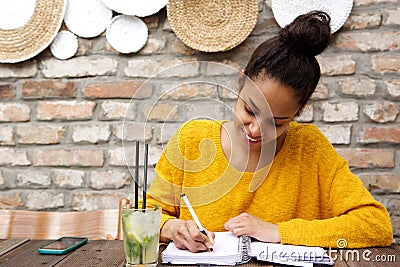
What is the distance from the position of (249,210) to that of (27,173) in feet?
3.56

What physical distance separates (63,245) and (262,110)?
1.91 feet

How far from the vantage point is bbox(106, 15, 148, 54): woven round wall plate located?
2.03 metres

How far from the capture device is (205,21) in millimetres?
1982

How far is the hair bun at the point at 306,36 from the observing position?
1280 mm

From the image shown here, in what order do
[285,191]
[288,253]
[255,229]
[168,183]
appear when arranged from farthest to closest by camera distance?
[285,191] → [168,183] → [255,229] → [288,253]

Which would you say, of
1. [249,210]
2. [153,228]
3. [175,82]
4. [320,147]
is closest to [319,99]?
[320,147]

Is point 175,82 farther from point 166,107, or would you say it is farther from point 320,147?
point 320,147

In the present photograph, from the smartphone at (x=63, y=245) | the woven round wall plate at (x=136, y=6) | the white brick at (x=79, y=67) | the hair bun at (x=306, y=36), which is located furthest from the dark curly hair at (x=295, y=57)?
the white brick at (x=79, y=67)

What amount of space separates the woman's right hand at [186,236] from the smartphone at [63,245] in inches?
8.3

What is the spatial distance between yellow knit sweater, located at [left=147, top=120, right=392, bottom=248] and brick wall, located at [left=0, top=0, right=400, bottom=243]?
0.51 m

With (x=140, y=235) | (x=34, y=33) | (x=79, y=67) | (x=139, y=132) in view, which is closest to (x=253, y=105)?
(x=139, y=132)

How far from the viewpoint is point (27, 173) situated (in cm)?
211

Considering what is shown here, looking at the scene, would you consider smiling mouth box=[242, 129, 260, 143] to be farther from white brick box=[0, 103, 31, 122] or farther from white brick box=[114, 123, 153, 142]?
white brick box=[0, 103, 31, 122]

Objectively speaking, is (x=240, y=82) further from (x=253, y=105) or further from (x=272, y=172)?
(x=272, y=172)
